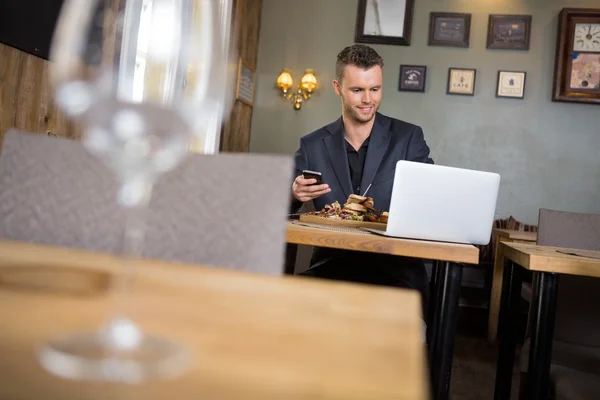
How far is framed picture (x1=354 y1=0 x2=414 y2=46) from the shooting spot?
521 cm

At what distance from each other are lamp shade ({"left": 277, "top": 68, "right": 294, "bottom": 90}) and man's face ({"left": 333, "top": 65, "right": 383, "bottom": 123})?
270 cm

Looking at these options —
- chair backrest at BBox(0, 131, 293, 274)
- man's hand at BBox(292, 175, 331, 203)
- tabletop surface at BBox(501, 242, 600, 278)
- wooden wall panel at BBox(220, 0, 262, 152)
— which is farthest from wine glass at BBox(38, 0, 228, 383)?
wooden wall panel at BBox(220, 0, 262, 152)

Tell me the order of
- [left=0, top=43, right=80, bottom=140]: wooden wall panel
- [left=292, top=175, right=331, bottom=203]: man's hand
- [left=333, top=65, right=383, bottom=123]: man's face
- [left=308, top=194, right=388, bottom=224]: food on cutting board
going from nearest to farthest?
[left=292, top=175, right=331, bottom=203]: man's hand → [left=308, top=194, right=388, bottom=224]: food on cutting board → [left=0, top=43, right=80, bottom=140]: wooden wall panel → [left=333, top=65, right=383, bottom=123]: man's face

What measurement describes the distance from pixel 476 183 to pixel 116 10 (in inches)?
46.0

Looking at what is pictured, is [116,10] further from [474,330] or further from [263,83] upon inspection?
[263,83]

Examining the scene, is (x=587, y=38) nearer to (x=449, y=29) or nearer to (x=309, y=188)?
(x=449, y=29)

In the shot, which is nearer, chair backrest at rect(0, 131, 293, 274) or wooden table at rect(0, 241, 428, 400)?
wooden table at rect(0, 241, 428, 400)

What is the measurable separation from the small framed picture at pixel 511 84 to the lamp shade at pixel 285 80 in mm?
1912

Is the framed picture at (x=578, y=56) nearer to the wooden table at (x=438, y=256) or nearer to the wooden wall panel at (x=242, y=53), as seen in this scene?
the wooden wall panel at (x=242, y=53)

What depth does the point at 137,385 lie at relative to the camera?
0.24 meters

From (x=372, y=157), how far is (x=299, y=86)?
2.99 metres

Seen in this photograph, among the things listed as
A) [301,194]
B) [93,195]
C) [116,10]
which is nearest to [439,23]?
Answer: [301,194]

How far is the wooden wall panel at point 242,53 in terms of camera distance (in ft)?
16.0

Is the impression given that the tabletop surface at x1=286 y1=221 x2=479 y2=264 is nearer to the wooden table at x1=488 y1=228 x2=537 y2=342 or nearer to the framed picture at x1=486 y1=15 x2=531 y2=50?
the wooden table at x1=488 y1=228 x2=537 y2=342
